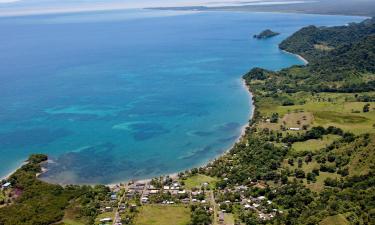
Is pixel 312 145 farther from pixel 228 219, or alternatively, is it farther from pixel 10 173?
pixel 10 173

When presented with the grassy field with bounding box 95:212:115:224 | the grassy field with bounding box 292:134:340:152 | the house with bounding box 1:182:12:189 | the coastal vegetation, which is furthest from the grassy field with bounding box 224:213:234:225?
the house with bounding box 1:182:12:189

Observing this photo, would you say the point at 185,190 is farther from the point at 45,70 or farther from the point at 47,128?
the point at 45,70

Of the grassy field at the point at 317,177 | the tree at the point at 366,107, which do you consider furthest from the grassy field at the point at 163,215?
the tree at the point at 366,107

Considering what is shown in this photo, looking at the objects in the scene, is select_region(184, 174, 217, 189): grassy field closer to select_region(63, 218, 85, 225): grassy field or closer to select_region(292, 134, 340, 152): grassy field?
select_region(63, 218, 85, 225): grassy field

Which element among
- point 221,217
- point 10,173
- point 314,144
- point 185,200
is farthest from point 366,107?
point 10,173

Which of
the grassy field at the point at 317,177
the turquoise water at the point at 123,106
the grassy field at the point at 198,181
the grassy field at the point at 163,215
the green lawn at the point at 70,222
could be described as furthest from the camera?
the turquoise water at the point at 123,106

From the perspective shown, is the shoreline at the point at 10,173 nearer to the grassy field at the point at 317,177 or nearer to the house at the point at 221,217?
the house at the point at 221,217

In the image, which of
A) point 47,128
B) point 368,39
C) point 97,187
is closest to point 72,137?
point 47,128
